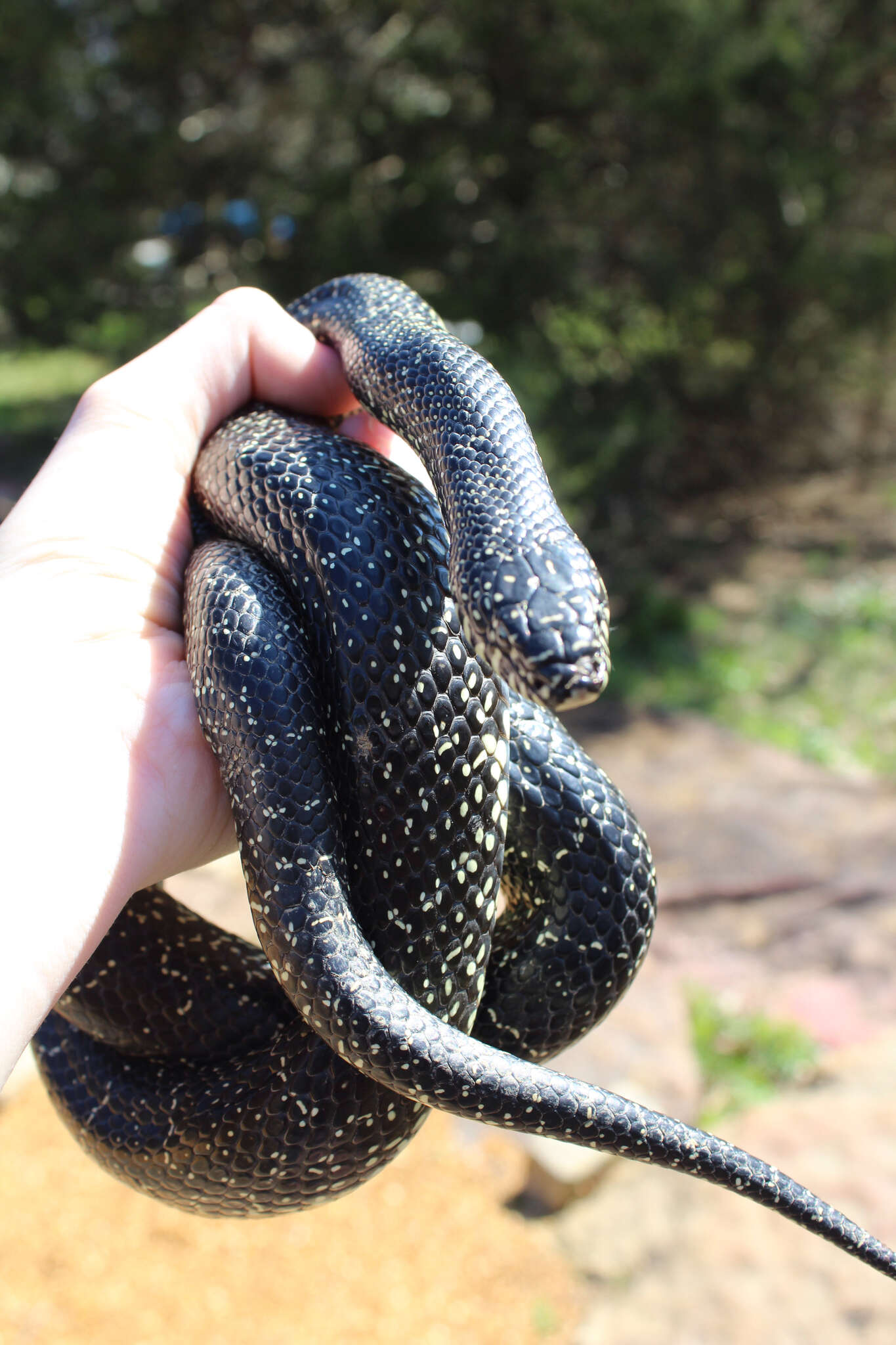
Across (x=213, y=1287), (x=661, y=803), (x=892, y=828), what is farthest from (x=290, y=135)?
(x=213, y=1287)

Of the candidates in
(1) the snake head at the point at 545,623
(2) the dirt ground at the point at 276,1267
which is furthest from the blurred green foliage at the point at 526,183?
(1) the snake head at the point at 545,623

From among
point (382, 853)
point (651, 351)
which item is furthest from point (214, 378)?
point (651, 351)

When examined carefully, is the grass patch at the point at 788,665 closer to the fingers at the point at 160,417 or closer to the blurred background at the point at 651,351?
the blurred background at the point at 651,351

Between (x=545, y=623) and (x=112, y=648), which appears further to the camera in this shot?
(x=112, y=648)

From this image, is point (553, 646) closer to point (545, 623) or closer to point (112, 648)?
point (545, 623)

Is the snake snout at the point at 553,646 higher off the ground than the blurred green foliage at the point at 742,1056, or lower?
higher

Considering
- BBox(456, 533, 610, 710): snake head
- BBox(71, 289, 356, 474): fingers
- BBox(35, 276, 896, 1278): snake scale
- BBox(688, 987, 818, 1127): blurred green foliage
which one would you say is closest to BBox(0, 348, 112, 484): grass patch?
BBox(688, 987, 818, 1127): blurred green foliage

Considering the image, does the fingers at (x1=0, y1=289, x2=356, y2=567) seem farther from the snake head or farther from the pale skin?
the snake head
